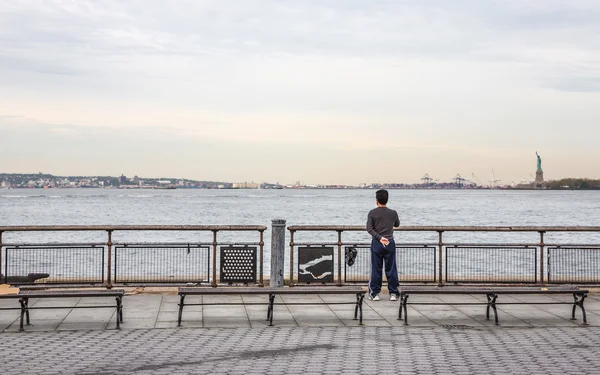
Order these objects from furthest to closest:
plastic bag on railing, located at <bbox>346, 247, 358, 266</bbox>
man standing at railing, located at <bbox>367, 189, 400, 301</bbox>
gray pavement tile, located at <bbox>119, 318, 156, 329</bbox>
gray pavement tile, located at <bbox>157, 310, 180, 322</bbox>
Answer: plastic bag on railing, located at <bbox>346, 247, 358, 266</bbox> < man standing at railing, located at <bbox>367, 189, 400, 301</bbox> < gray pavement tile, located at <bbox>157, 310, 180, 322</bbox> < gray pavement tile, located at <bbox>119, 318, 156, 329</bbox>

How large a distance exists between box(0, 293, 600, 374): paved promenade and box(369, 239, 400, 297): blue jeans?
1.11 feet

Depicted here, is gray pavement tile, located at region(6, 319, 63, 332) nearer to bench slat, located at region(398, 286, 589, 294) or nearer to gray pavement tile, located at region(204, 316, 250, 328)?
gray pavement tile, located at region(204, 316, 250, 328)

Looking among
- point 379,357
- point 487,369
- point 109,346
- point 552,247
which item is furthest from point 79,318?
point 552,247

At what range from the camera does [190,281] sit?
49.8 feet

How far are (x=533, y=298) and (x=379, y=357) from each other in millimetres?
5990

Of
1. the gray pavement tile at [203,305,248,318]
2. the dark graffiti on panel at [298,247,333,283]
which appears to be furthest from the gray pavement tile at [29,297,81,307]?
the dark graffiti on panel at [298,247,333,283]

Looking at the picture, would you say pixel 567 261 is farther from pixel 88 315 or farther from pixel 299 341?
pixel 88 315

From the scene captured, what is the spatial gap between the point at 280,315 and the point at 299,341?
2130 mm

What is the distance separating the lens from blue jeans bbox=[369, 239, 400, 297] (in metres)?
13.3

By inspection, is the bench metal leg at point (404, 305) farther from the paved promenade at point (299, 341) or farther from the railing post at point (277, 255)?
the railing post at point (277, 255)

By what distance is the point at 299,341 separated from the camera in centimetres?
1005

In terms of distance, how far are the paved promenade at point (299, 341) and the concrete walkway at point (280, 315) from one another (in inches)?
0.6

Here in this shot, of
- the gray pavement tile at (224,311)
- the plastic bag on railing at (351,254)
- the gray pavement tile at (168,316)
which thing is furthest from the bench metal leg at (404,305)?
the gray pavement tile at (168,316)

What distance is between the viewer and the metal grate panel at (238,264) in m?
15.1
